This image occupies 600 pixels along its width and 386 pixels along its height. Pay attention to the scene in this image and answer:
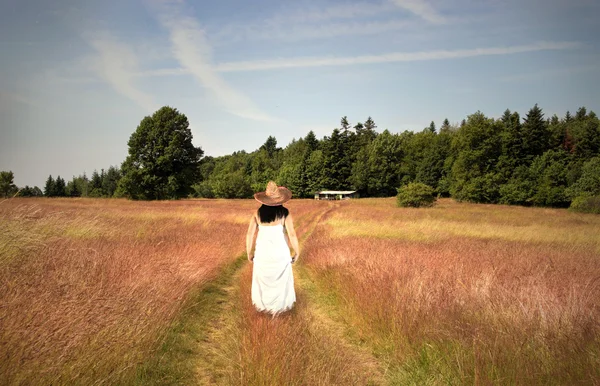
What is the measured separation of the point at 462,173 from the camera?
195ft

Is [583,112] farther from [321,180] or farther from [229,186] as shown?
[229,186]

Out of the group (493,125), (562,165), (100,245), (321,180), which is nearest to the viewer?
(100,245)

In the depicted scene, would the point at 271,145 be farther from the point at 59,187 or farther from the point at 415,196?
the point at 415,196

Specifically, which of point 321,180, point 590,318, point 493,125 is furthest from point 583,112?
point 590,318

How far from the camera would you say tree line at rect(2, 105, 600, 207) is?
1690 inches

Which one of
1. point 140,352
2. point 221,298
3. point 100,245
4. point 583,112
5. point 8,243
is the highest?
point 583,112

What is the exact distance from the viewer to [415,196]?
3631 centimetres

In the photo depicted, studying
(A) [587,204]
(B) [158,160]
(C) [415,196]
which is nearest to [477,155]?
(A) [587,204]

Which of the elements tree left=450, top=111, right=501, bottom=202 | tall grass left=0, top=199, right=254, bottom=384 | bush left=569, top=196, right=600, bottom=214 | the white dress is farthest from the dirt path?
tree left=450, top=111, right=501, bottom=202

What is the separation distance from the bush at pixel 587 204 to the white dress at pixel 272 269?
4051cm

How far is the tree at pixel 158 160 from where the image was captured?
4181cm

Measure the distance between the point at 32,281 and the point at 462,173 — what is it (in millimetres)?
65908

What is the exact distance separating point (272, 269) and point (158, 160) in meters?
41.8

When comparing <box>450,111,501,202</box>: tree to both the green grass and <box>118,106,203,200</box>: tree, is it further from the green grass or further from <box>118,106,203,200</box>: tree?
the green grass
